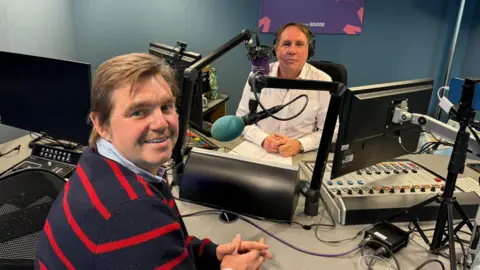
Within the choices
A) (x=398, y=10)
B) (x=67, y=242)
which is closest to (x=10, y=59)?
(x=67, y=242)

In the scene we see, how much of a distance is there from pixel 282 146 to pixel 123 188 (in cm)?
104

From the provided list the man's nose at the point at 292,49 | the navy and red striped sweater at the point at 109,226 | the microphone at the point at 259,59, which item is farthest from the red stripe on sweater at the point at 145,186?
the man's nose at the point at 292,49

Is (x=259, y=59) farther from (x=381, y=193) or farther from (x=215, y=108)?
(x=215, y=108)

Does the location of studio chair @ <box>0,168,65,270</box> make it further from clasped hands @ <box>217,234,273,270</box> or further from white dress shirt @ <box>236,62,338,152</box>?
white dress shirt @ <box>236,62,338,152</box>

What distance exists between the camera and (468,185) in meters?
1.39

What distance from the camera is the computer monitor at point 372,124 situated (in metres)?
1.10

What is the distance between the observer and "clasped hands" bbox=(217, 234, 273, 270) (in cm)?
93

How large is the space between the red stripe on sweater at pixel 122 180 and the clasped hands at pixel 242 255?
1.25 ft

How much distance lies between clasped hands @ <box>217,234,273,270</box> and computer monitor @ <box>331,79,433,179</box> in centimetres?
37

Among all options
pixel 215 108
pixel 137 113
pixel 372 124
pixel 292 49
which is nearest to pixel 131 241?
pixel 137 113

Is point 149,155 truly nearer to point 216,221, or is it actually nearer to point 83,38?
point 216,221

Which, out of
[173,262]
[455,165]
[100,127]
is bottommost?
[173,262]

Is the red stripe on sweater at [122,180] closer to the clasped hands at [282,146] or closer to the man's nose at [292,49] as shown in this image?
the clasped hands at [282,146]

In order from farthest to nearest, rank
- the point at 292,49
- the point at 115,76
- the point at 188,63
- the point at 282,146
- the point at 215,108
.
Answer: the point at 215,108 → the point at 292,49 → the point at 282,146 → the point at 188,63 → the point at 115,76
